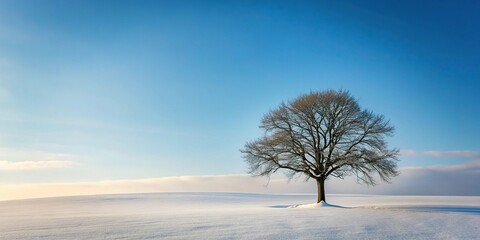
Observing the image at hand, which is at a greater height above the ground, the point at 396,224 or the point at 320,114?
the point at 320,114

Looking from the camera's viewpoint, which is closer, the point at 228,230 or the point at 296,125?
the point at 228,230

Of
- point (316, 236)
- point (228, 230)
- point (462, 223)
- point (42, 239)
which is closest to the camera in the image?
point (42, 239)

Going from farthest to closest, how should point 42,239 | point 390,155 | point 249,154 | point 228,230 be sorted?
point 249,154 < point 390,155 < point 228,230 < point 42,239

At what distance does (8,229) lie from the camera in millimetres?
15969

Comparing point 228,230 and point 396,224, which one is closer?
point 228,230

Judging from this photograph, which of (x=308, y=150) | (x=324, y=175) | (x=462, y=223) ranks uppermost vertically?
(x=308, y=150)

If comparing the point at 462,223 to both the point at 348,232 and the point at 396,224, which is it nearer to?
the point at 396,224

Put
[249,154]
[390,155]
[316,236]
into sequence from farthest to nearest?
[249,154] < [390,155] < [316,236]

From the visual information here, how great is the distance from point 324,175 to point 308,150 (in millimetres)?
2594

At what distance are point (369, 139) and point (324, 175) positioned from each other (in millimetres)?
4931

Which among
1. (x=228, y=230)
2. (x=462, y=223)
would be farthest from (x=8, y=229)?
(x=462, y=223)

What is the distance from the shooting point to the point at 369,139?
32.8 meters

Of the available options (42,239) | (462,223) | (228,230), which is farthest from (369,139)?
(42,239)

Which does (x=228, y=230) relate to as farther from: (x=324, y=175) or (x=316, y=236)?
(x=324, y=175)
